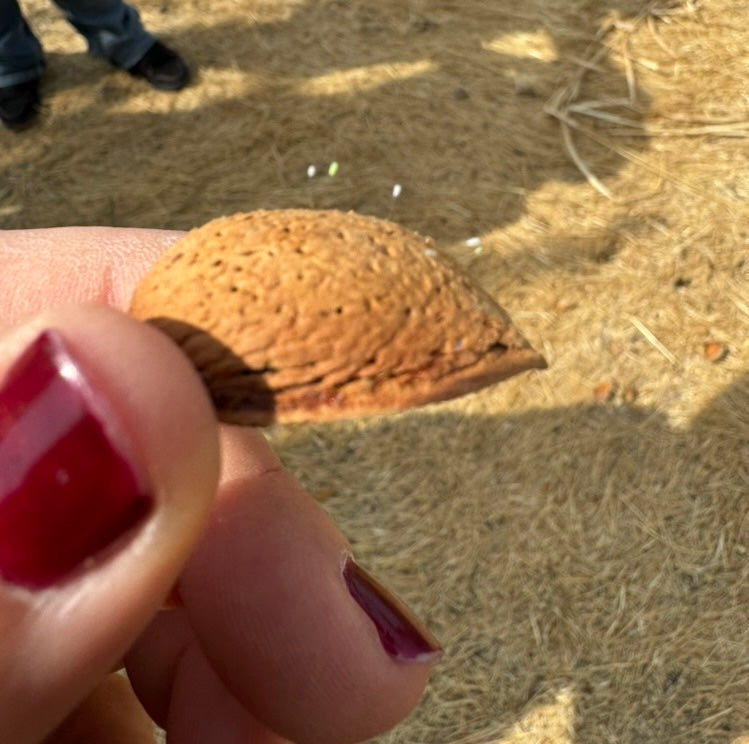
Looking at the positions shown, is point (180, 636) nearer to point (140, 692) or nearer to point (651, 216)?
point (140, 692)

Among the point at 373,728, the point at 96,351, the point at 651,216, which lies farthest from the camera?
the point at 651,216

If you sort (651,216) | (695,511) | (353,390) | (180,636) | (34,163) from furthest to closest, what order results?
(34,163) → (651,216) → (695,511) → (180,636) → (353,390)

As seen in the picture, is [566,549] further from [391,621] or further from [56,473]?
[56,473]

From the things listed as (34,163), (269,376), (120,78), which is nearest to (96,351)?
Answer: (269,376)

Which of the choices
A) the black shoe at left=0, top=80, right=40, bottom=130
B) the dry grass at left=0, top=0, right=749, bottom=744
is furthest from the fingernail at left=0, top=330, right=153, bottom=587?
the black shoe at left=0, top=80, right=40, bottom=130

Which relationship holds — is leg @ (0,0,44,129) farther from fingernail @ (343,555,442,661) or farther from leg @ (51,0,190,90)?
fingernail @ (343,555,442,661)

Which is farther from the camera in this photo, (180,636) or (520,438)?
(520,438)

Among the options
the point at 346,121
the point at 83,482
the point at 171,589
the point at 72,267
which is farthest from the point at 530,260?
the point at 83,482
